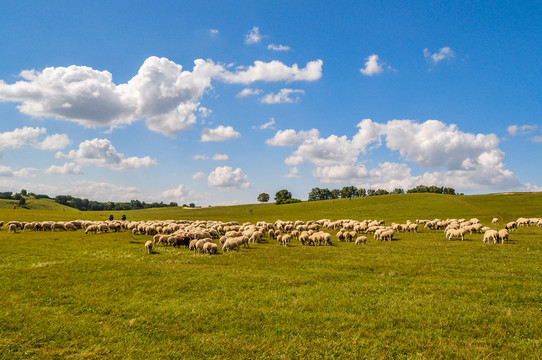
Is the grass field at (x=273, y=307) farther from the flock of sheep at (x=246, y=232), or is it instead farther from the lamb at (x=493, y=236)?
the lamb at (x=493, y=236)

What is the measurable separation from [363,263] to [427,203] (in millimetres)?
67916

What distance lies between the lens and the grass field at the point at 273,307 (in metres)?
7.89

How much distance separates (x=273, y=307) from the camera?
34.6 ft

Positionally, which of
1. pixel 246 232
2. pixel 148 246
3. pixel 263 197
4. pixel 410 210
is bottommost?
pixel 148 246

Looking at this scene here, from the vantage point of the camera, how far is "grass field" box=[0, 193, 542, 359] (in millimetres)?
7887

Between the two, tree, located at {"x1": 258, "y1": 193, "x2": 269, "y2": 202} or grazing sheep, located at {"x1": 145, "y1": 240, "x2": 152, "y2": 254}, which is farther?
tree, located at {"x1": 258, "y1": 193, "x2": 269, "y2": 202}

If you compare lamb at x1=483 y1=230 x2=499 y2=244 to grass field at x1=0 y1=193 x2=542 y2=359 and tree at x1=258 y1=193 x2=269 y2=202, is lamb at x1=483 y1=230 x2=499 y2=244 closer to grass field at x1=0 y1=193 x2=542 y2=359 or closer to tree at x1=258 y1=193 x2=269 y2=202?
grass field at x1=0 y1=193 x2=542 y2=359

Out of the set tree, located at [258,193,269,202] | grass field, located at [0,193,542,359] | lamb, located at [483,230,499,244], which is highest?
tree, located at [258,193,269,202]

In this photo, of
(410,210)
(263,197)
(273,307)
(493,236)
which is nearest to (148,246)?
(273,307)

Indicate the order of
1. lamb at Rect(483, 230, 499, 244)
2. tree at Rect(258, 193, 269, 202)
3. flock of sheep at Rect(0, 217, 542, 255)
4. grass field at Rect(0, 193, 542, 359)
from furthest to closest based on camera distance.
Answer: tree at Rect(258, 193, 269, 202) < lamb at Rect(483, 230, 499, 244) < flock of sheep at Rect(0, 217, 542, 255) < grass field at Rect(0, 193, 542, 359)

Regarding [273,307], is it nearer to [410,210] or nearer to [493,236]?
[493,236]

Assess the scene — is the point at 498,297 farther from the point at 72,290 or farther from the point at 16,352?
the point at 72,290

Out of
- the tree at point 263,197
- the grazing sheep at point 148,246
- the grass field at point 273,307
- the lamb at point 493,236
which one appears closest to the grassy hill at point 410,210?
the lamb at point 493,236

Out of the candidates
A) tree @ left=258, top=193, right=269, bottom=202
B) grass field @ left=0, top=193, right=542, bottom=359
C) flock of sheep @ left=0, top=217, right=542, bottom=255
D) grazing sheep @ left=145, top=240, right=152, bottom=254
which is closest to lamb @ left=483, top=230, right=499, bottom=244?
flock of sheep @ left=0, top=217, right=542, bottom=255
